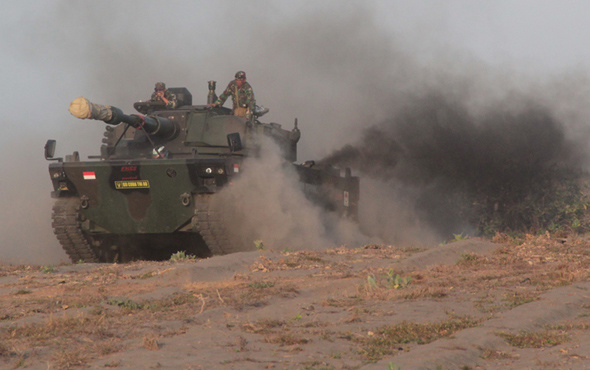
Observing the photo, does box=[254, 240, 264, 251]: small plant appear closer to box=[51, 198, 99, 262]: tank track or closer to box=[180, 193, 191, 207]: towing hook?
box=[180, 193, 191, 207]: towing hook

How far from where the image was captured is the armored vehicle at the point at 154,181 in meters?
13.5

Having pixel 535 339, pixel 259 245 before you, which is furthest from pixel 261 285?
pixel 259 245

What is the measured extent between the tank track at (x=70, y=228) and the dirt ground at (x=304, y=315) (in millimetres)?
3043

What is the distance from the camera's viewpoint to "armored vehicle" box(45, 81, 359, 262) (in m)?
13.5

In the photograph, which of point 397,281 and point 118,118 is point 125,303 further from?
point 118,118

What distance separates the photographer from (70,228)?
561 inches

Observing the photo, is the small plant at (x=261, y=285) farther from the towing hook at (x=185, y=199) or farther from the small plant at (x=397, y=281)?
the towing hook at (x=185, y=199)

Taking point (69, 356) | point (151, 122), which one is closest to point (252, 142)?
point (151, 122)

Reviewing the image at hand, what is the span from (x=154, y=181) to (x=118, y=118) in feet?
3.62

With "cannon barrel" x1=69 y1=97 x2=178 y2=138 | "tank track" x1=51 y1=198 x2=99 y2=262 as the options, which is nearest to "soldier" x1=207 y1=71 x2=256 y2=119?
"cannon barrel" x1=69 y1=97 x2=178 y2=138

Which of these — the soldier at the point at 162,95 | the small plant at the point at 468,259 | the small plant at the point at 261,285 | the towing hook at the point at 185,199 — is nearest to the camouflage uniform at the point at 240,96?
the soldier at the point at 162,95

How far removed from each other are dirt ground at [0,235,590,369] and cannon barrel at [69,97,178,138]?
2.50 meters

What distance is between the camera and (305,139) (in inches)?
941

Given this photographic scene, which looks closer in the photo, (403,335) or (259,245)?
(403,335)
